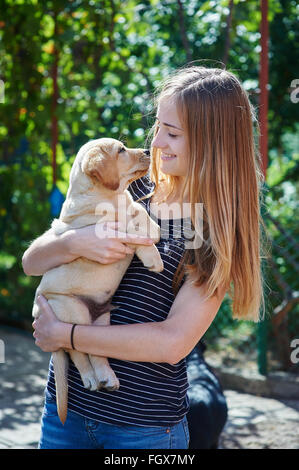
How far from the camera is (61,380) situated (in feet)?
6.44

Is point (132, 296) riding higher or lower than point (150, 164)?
lower

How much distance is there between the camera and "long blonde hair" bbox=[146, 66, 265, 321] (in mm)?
1891

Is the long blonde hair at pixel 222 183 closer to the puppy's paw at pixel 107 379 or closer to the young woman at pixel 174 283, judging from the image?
the young woman at pixel 174 283

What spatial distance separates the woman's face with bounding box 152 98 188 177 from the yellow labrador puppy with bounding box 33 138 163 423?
19cm

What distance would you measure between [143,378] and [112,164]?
0.74 metres

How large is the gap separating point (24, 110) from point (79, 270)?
4.27m

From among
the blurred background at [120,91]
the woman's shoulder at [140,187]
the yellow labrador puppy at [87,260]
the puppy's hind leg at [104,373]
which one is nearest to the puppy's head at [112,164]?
the yellow labrador puppy at [87,260]

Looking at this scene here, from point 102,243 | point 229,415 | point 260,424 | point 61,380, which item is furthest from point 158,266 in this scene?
point 229,415

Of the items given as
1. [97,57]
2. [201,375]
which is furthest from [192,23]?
[201,375]

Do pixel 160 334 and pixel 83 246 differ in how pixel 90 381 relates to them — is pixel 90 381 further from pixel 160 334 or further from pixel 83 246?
pixel 83 246

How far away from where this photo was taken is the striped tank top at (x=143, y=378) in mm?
1885

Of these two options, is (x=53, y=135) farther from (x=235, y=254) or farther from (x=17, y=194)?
(x=235, y=254)

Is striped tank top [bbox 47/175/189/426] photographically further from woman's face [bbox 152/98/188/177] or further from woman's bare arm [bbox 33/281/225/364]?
woman's face [bbox 152/98/188/177]

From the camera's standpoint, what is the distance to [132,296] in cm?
196
